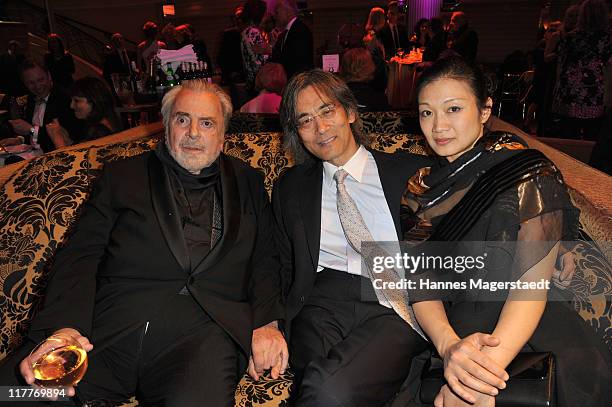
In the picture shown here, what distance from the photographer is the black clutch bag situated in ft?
4.16

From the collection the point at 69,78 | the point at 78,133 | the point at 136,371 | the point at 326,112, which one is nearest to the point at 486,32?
the point at 69,78

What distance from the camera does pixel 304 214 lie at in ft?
6.81

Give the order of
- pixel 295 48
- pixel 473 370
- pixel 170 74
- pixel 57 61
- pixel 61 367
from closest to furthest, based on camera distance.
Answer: pixel 61 367 < pixel 473 370 < pixel 170 74 < pixel 295 48 < pixel 57 61

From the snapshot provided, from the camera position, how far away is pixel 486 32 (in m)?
13.7

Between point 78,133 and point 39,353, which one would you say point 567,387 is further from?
point 78,133

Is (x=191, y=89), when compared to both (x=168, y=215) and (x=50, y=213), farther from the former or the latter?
(x=50, y=213)

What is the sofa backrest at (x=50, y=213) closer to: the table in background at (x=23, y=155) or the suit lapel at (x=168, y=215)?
the suit lapel at (x=168, y=215)

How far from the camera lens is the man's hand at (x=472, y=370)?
4.35ft

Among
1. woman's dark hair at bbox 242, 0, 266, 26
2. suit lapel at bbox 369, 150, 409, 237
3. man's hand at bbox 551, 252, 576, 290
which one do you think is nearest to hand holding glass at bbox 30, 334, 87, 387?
suit lapel at bbox 369, 150, 409, 237

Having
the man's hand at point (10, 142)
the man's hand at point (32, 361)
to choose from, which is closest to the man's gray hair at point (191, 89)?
the man's hand at point (32, 361)

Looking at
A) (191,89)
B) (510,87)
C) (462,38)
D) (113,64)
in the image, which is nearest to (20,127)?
(191,89)

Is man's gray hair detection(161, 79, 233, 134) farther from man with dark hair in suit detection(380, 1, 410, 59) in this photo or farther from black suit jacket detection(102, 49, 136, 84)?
black suit jacket detection(102, 49, 136, 84)

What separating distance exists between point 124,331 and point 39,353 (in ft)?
1.11

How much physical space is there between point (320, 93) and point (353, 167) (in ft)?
1.11
